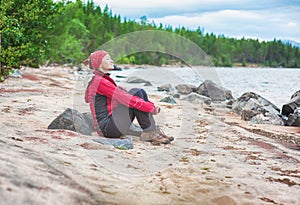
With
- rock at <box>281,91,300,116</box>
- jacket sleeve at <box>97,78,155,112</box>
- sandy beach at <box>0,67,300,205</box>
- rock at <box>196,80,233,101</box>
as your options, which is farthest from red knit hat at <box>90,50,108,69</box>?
rock at <box>196,80,233,101</box>

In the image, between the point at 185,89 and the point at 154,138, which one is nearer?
the point at 154,138

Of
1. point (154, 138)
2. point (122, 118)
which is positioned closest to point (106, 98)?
point (122, 118)

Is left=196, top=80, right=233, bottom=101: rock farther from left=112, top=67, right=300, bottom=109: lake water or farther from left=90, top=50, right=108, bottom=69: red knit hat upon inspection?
left=90, top=50, right=108, bottom=69: red knit hat

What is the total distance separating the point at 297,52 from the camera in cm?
13025

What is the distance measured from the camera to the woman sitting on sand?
579 cm

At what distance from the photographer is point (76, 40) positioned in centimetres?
5597

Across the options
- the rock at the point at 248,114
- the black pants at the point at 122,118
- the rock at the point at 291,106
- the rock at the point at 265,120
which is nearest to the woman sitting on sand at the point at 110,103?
the black pants at the point at 122,118

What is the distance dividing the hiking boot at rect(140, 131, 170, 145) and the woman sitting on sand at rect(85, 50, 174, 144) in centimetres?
20

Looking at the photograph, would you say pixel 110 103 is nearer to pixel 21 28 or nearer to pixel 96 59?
pixel 96 59

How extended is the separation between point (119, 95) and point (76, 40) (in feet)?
171

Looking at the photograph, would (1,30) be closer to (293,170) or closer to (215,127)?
(215,127)

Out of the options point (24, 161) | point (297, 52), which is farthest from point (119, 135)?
point (297, 52)

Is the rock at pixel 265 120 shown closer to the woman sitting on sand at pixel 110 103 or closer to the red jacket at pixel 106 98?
Answer: the woman sitting on sand at pixel 110 103

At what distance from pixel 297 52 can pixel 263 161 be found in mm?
136106
